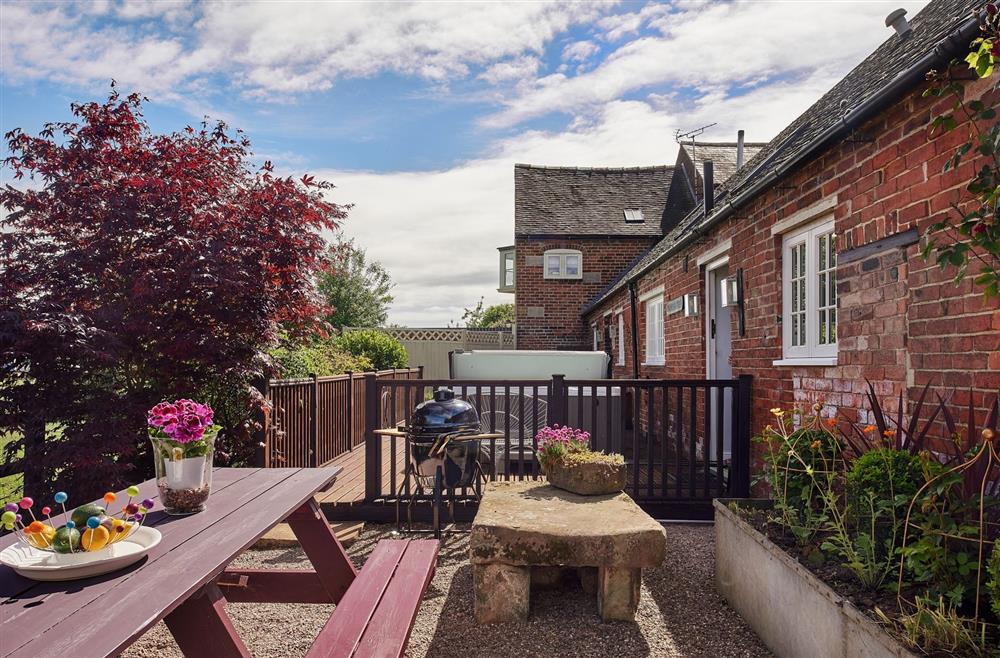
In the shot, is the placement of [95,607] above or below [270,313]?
below

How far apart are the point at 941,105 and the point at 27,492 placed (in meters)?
6.35

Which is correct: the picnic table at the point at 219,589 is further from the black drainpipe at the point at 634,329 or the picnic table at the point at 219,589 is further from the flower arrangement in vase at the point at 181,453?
the black drainpipe at the point at 634,329

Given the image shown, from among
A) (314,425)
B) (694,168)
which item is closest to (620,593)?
(314,425)

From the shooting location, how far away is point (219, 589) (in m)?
2.64

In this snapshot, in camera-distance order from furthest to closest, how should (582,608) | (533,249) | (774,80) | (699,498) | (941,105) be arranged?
(533,249) < (774,80) < (699,498) < (582,608) < (941,105)

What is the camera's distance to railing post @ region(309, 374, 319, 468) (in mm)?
7594

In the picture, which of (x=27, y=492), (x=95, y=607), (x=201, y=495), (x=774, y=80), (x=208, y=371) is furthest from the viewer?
(x=774, y=80)

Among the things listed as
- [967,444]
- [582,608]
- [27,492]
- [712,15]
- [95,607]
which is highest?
[712,15]

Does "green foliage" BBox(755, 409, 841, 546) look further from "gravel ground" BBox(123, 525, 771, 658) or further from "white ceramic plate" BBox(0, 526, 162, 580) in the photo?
"white ceramic plate" BBox(0, 526, 162, 580)

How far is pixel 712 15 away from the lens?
4.83 m

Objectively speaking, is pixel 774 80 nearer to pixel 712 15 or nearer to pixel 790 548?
pixel 712 15

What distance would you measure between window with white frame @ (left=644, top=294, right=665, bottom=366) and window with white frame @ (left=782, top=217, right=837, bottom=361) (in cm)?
451

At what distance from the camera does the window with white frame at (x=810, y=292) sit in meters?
4.82

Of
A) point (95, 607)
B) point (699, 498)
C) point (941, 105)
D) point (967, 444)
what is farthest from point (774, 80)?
point (95, 607)
